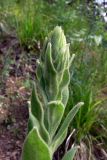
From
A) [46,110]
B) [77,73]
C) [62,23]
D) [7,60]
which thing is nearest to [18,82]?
[7,60]

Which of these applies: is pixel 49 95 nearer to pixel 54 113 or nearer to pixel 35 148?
pixel 54 113

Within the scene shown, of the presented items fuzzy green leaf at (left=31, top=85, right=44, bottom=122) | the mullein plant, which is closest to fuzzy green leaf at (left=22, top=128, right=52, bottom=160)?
the mullein plant

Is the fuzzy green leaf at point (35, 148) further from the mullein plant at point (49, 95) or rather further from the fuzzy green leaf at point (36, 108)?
the fuzzy green leaf at point (36, 108)

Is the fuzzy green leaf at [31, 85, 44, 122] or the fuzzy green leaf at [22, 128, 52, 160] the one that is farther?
the fuzzy green leaf at [31, 85, 44, 122]

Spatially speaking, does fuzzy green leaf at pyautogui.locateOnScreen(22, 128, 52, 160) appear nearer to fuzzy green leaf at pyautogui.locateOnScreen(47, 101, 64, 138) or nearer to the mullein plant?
the mullein plant

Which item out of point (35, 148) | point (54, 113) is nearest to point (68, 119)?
point (54, 113)

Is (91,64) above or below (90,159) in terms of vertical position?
above

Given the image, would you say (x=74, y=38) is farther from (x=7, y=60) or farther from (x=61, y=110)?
(x=61, y=110)

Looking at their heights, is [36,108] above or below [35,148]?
above
